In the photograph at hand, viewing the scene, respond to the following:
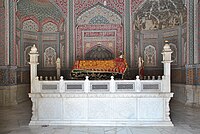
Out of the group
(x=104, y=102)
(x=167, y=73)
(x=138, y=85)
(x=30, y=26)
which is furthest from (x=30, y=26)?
(x=167, y=73)

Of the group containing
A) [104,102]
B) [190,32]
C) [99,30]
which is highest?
[99,30]

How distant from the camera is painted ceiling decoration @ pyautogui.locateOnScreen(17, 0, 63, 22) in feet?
25.3

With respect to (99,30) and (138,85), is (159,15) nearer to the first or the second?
(99,30)

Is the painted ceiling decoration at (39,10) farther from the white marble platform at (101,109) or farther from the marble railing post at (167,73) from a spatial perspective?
the marble railing post at (167,73)

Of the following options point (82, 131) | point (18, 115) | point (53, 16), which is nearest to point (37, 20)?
point (53, 16)

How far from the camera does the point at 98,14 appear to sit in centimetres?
825

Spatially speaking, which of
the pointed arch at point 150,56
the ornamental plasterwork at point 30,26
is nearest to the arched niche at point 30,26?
the ornamental plasterwork at point 30,26

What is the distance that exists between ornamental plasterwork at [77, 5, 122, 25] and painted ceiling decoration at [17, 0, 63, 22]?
951 millimetres

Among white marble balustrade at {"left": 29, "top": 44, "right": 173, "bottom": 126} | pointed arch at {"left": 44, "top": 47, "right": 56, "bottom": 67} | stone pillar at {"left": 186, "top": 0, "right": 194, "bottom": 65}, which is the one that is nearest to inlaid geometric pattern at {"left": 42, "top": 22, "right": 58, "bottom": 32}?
pointed arch at {"left": 44, "top": 47, "right": 56, "bottom": 67}

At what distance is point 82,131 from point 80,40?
4898mm

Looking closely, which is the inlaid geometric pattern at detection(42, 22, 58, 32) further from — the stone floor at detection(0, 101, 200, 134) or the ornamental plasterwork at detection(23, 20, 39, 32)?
the stone floor at detection(0, 101, 200, 134)

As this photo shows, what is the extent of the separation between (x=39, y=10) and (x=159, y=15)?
5.00 meters

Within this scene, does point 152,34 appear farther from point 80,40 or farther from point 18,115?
point 18,115

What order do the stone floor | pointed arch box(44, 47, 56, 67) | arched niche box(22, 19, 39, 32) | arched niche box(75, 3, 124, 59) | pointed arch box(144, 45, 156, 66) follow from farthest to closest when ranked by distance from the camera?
1. pointed arch box(44, 47, 56, 67)
2. pointed arch box(144, 45, 156, 66)
3. arched niche box(75, 3, 124, 59)
4. arched niche box(22, 19, 39, 32)
5. the stone floor
